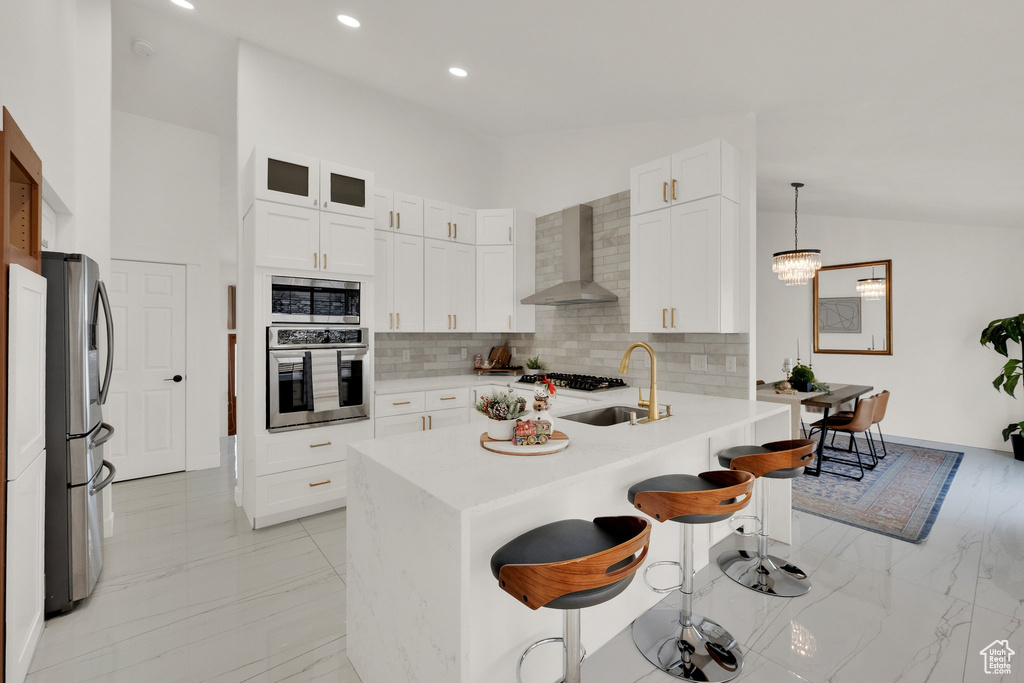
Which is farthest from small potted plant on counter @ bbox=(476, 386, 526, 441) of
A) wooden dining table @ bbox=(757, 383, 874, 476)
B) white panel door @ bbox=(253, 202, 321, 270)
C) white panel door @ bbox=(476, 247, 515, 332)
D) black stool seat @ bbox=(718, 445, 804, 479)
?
white panel door @ bbox=(476, 247, 515, 332)

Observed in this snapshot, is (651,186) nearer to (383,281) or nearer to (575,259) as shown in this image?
(575,259)

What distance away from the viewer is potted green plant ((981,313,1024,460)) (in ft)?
15.0

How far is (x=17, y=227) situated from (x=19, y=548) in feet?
4.28

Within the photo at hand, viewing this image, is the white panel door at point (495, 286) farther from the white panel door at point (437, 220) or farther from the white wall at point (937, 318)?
the white wall at point (937, 318)

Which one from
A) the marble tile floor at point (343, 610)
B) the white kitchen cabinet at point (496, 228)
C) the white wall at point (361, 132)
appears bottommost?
the marble tile floor at point (343, 610)

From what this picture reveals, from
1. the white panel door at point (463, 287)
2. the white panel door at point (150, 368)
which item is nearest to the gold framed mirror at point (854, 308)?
the white panel door at point (463, 287)

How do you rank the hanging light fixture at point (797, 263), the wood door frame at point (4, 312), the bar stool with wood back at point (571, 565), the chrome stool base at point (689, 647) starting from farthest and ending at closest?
the hanging light fixture at point (797, 263) < the chrome stool base at point (689, 647) < the wood door frame at point (4, 312) < the bar stool with wood back at point (571, 565)

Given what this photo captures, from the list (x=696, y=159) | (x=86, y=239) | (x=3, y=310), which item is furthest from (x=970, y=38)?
(x=86, y=239)

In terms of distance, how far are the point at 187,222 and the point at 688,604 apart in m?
5.22

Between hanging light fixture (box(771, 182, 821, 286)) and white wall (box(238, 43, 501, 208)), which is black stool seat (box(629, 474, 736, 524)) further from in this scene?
hanging light fixture (box(771, 182, 821, 286))

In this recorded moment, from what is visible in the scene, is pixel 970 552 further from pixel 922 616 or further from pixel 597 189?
pixel 597 189

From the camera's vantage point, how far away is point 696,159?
9.68ft

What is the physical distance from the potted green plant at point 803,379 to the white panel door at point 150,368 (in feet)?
19.6

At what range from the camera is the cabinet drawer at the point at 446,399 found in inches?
150
